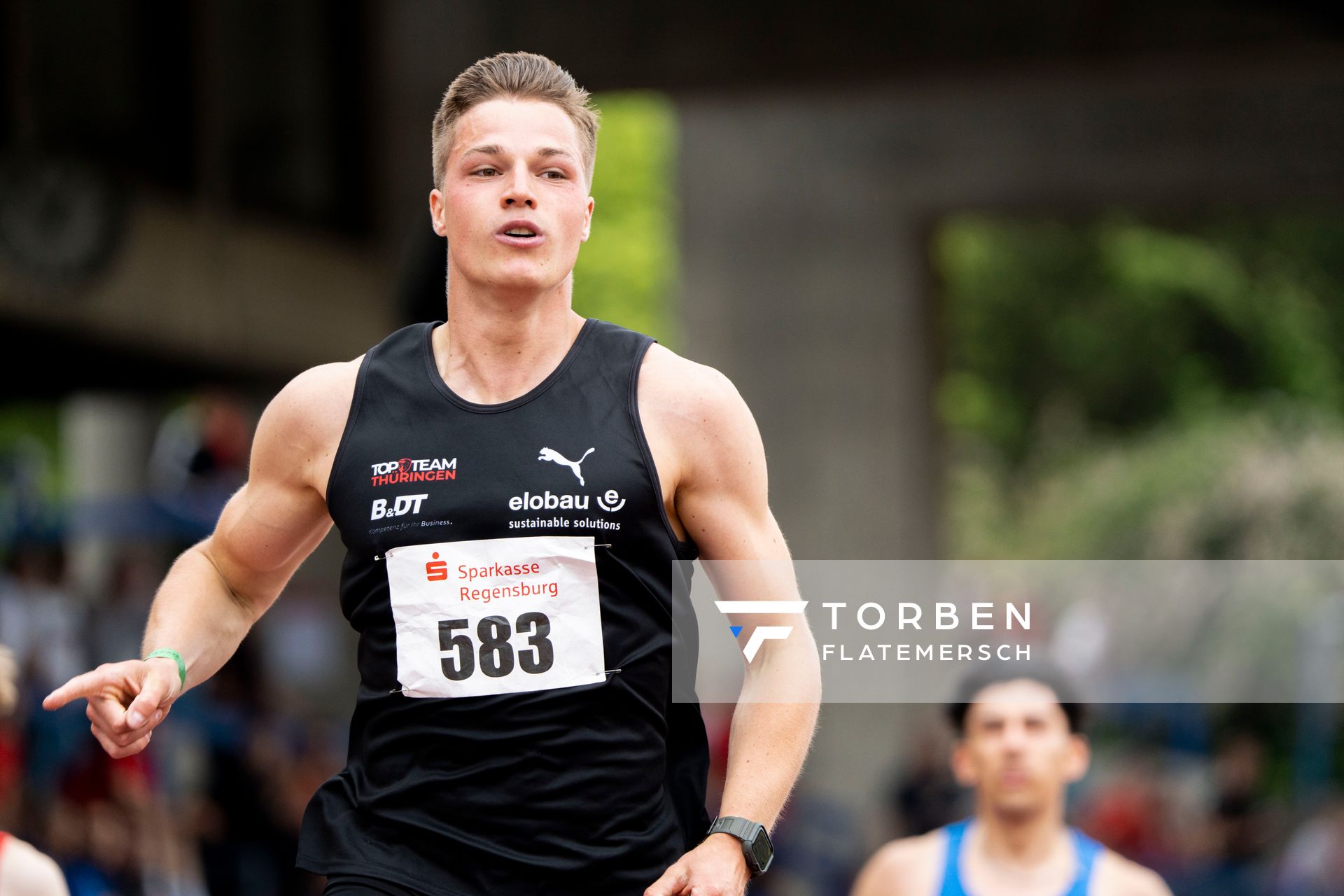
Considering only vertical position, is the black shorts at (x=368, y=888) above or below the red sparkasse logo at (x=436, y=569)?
below

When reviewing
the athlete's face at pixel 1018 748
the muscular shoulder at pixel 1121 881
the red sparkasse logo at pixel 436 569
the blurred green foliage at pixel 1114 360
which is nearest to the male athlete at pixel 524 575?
the red sparkasse logo at pixel 436 569

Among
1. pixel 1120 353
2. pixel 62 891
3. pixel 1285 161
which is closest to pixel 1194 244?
pixel 1120 353

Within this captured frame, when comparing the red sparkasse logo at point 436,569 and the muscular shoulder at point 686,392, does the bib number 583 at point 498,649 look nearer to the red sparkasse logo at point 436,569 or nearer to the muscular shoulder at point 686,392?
the red sparkasse logo at point 436,569

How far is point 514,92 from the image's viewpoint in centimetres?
358

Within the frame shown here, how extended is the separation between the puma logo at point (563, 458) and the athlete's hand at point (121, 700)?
0.82m

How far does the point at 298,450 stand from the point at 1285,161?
500 inches

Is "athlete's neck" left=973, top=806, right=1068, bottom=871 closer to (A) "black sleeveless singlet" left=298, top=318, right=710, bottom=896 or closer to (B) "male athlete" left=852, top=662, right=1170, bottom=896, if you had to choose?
(B) "male athlete" left=852, top=662, right=1170, bottom=896

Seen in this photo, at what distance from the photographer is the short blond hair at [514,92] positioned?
358 centimetres

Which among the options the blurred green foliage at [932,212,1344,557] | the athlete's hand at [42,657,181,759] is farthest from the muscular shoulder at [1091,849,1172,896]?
the blurred green foliage at [932,212,1344,557]

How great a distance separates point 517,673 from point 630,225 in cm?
3733

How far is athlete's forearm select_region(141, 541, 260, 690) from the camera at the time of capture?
3.64 meters

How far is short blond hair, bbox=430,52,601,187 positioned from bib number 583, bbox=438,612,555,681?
907 mm

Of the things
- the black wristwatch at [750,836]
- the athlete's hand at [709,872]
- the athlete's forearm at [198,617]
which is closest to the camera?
the athlete's hand at [709,872]

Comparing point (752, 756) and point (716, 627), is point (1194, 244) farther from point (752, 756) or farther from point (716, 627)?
point (752, 756)
